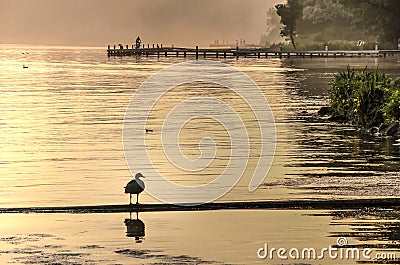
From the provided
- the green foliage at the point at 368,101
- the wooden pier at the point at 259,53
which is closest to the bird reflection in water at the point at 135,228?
the green foliage at the point at 368,101

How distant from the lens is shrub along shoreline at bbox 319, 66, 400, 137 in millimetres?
37094

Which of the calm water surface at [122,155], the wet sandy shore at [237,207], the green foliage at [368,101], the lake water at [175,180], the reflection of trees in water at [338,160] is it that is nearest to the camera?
the lake water at [175,180]

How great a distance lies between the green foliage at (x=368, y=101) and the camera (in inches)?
1471

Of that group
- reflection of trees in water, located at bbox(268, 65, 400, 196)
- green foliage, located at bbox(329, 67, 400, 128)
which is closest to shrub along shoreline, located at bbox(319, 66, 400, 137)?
green foliage, located at bbox(329, 67, 400, 128)

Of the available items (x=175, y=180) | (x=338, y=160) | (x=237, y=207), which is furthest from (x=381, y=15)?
(x=237, y=207)

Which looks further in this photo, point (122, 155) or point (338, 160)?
point (122, 155)

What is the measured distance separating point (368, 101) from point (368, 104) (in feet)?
0.37

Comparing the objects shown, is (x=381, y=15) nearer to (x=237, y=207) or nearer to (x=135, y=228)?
(x=237, y=207)

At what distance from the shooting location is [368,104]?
39375 millimetres

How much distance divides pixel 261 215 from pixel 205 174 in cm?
731

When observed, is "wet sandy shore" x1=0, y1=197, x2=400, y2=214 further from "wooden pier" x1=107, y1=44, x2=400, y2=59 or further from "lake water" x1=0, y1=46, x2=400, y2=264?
"wooden pier" x1=107, y1=44, x2=400, y2=59

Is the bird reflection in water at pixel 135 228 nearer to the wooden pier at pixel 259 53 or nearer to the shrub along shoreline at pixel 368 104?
the shrub along shoreline at pixel 368 104

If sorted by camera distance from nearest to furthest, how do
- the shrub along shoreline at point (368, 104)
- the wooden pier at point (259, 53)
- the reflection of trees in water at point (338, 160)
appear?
the reflection of trees in water at point (338, 160) → the shrub along shoreline at point (368, 104) → the wooden pier at point (259, 53)

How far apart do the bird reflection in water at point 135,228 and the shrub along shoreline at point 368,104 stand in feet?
61.4
